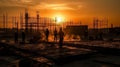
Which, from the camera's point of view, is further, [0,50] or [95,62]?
[0,50]

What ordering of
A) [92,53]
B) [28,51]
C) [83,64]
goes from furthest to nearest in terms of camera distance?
[28,51] → [92,53] → [83,64]

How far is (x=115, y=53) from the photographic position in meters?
15.4

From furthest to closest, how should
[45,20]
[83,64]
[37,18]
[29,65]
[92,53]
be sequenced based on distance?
1. [45,20]
2. [37,18]
3. [92,53]
4. [83,64]
5. [29,65]

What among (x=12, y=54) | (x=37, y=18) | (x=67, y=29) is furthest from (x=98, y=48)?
(x=67, y=29)

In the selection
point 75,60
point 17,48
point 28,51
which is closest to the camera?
point 75,60

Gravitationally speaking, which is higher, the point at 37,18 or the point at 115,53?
the point at 37,18

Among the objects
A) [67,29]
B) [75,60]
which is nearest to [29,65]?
[75,60]

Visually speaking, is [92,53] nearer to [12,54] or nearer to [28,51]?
[28,51]

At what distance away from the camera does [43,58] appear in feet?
43.7

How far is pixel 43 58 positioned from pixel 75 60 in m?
2.20

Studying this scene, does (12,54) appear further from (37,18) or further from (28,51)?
(37,18)

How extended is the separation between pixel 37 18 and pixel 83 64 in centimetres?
2781

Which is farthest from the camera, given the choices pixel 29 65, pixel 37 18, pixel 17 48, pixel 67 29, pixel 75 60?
pixel 67 29

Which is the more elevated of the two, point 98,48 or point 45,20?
point 45,20
